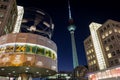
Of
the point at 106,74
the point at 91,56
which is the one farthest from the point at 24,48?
the point at 91,56

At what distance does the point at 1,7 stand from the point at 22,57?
38573 millimetres

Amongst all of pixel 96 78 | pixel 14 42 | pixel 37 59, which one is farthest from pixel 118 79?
pixel 14 42

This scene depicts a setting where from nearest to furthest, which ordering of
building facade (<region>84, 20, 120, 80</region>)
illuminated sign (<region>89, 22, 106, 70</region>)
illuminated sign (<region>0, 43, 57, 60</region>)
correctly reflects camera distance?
illuminated sign (<region>0, 43, 57, 60</region>) < building facade (<region>84, 20, 120, 80</region>) < illuminated sign (<region>89, 22, 106, 70</region>)

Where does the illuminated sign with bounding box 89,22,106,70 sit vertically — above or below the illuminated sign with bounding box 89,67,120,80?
above

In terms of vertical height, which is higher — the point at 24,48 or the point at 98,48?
the point at 98,48

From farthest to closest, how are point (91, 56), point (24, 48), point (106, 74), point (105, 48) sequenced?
point (91, 56)
point (105, 48)
point (106, 74)
point (24, 48)

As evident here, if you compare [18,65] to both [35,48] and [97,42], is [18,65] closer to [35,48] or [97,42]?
[35,48]

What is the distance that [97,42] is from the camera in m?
70.1

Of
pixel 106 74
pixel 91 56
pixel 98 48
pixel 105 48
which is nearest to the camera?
pixel 106 74

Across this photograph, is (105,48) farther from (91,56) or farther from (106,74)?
(106,74)

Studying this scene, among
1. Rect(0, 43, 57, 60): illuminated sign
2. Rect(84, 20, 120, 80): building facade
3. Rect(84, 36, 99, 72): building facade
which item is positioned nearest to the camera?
Rect(0, 43, 57, 60): illuminated sign

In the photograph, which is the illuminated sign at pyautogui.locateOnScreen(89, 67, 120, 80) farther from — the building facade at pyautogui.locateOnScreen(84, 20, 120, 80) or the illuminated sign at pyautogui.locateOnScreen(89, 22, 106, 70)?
the illuminated sign at pyautogui.locateOnScreen(89, 22, 106, 70)

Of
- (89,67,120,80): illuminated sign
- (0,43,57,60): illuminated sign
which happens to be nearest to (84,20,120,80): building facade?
(89,67,120,80): illuminated sign

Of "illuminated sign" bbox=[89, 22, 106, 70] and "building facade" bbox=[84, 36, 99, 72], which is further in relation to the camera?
"building facade" bbox=[84, 36, 99, 72]
